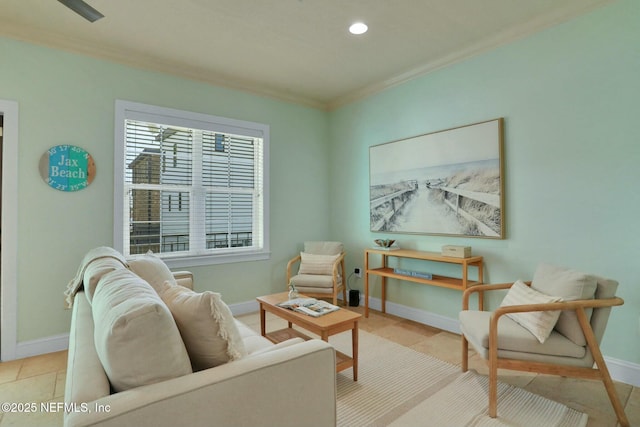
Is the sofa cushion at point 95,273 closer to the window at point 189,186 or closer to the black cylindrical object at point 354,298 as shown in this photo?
the window at point 189,186

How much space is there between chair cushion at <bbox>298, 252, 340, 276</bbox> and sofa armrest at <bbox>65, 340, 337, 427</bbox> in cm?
254

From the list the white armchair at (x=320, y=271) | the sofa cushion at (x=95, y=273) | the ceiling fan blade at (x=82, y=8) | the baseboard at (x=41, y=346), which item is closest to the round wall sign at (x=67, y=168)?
the baseboard at (x=41, y=346)

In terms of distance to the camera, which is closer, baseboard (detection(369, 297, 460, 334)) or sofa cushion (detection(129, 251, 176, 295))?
sofa cushion (detection(129, 251, 176, 295))

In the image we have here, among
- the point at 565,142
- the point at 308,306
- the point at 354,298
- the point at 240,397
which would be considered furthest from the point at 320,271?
the point at 240,397

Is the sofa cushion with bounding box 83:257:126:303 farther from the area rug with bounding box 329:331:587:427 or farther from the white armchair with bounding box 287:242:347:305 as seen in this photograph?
the white armchair with bounding box 287:242:347:305

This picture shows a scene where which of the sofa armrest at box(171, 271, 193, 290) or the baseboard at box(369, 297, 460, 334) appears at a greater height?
the sofa armrest at box(171, 271, 193, 290)

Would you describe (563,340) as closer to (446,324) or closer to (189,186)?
(446,324)

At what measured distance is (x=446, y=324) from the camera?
10.9 feet

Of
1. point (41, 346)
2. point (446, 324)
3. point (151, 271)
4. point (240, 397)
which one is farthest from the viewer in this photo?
point (446, 324)

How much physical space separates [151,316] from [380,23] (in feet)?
9.00

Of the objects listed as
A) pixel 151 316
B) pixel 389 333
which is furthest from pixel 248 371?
pixel 389 333

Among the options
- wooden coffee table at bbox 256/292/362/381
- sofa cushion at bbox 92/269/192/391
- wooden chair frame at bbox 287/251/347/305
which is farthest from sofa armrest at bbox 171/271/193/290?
sofa cushion at bbox 92/269/192/391

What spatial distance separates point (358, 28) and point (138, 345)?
2.79 metres

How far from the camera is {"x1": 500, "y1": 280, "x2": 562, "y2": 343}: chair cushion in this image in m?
1.89
